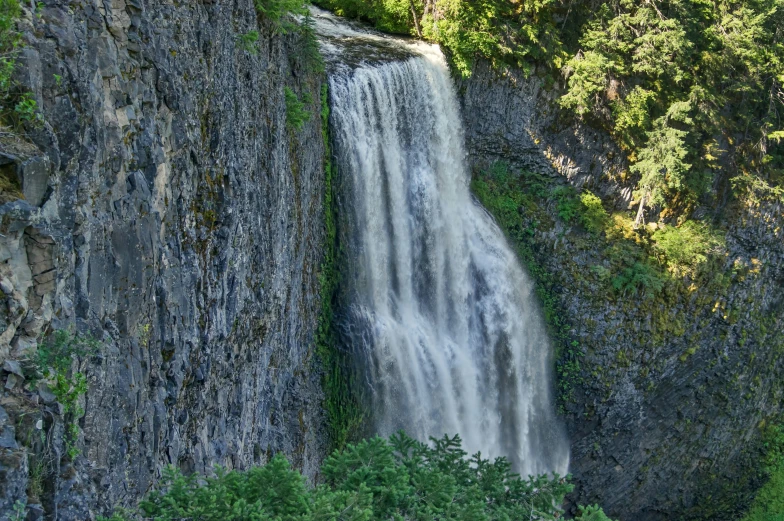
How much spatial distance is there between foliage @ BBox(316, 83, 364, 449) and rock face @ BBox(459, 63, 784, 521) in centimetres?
588

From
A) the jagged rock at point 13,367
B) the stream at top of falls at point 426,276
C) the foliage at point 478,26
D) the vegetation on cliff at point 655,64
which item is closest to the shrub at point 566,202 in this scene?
the vegetation on cliff at point 655,64

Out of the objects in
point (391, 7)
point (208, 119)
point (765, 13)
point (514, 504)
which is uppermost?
point (765, 13)

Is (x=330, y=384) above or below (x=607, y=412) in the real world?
above

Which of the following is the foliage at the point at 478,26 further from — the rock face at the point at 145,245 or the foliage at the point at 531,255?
the rock face at the point at 145,245

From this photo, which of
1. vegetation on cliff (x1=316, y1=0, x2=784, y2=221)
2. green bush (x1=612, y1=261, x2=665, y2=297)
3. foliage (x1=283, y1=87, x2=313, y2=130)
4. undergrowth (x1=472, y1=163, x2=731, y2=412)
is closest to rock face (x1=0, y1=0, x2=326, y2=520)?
foliage (x1=283, y1=87, x2=313, y2=130)

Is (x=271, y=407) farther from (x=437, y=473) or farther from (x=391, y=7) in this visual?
(x=391, y=7)

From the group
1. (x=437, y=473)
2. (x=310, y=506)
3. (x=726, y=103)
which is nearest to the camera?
(x=310, y=506)

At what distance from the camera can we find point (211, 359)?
27.6 feet

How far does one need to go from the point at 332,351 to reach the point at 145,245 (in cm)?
876

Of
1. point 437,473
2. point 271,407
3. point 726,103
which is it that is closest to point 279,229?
point 271,407

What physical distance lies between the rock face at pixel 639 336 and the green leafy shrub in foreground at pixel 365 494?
12.3 m

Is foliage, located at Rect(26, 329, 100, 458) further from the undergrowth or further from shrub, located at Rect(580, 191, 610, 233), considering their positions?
shrub, located at Rect(580, 191, 610, 233)

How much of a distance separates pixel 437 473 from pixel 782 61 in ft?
59.6

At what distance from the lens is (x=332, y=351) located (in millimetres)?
14828
